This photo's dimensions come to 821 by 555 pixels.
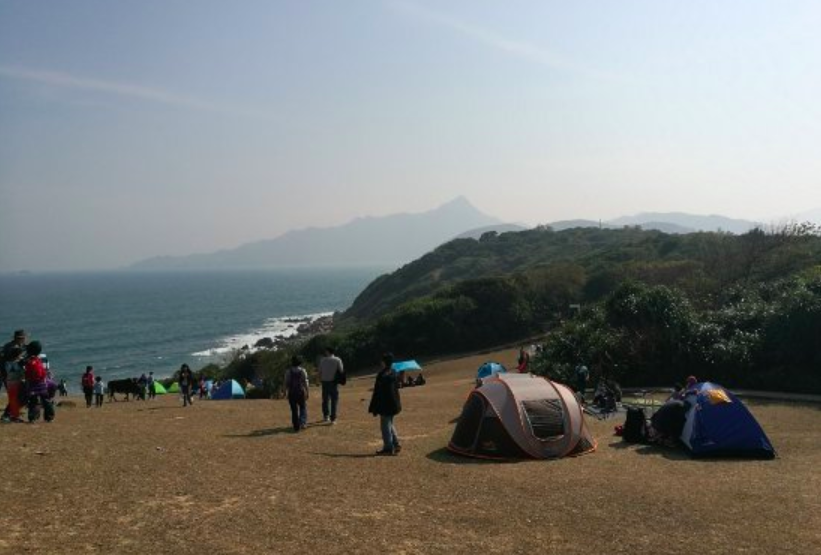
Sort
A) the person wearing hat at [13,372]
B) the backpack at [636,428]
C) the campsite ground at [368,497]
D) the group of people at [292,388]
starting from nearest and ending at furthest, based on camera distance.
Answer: the campsite ground at [368,497], the group of people at [292,388], the person wearing hat at [13,372], the backpack at [636,428]

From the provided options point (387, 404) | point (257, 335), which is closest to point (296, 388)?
point (387, 404)

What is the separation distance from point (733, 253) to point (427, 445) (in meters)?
38.7

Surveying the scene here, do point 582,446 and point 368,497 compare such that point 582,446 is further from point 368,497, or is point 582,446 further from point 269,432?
point 269,432

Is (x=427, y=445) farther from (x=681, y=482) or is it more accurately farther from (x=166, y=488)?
(x=166, y=488)

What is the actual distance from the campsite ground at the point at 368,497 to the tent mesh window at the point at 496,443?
Result: 373 millimetres

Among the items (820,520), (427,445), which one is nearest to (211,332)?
(427,445)

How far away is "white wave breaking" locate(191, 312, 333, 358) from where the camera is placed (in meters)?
83.8

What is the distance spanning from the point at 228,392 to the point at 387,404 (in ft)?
66.3

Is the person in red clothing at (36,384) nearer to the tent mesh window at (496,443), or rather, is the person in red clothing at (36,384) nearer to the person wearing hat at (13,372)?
the person wearing hat at (13,372)

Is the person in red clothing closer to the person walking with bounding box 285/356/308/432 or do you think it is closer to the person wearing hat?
the person wearing hat

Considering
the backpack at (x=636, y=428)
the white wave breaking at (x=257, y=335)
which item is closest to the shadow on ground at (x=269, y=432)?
the backpack at (x=636, y=428)

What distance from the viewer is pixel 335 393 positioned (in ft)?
55.8

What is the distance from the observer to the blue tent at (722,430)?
13.5 meters

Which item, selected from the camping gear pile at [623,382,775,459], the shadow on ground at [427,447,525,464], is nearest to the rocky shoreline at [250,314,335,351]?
the shadow on ground at [427,447,525,464]
